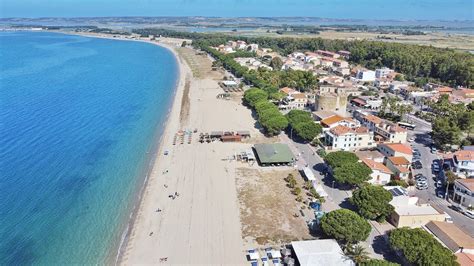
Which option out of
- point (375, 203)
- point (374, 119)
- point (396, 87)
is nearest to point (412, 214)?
point (375, 203)

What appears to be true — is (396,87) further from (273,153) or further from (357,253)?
(357,253)

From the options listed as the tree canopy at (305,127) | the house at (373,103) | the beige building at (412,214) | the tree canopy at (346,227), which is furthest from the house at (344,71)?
the tree canopy at (346,227)

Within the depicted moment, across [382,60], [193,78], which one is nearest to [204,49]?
[193,78]

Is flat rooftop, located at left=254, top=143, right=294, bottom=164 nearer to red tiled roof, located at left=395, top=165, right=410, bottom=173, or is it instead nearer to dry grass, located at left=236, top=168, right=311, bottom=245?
dry grass, located at left=236, top=168, right=311, bottom=245

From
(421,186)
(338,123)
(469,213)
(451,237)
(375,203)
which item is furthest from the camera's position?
(338,123)

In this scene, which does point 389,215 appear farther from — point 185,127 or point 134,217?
point 185,127

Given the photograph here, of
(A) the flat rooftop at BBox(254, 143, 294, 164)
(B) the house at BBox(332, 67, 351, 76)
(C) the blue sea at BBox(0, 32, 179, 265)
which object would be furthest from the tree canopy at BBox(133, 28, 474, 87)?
(C) the blue sea at BBox(0, 32, 179, 265)
